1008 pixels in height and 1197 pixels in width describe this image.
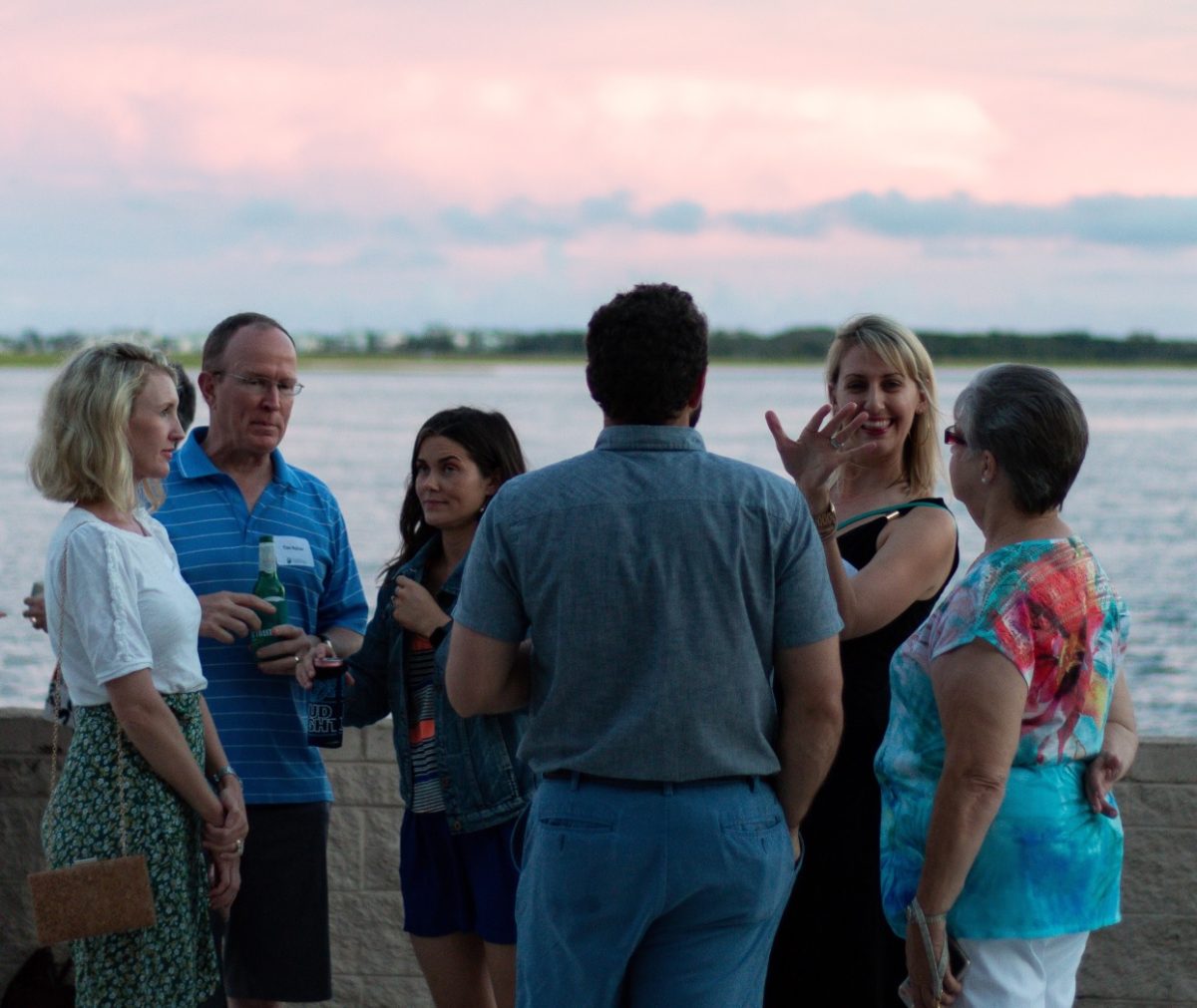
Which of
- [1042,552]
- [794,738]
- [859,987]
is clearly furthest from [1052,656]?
[859,987]

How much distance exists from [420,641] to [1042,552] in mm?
1506

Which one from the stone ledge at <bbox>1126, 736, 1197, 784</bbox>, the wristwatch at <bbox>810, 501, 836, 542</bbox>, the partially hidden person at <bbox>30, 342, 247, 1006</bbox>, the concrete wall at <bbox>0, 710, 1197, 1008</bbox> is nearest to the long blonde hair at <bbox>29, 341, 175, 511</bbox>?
the partially hidden person at <bbox>30, 342, 247, 1006</bbox>

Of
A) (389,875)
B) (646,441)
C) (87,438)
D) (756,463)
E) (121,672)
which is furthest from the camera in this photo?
(756,463)

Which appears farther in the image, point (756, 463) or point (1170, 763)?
point (756, 463)

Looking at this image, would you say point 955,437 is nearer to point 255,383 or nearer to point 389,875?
point 255,383

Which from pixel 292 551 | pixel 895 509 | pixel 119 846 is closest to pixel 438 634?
pixel 292 551

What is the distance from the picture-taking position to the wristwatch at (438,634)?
10.8 feet

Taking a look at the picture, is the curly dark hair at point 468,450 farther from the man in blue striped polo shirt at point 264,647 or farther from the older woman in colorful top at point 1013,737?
the older woman in colorful top at point 1013,737

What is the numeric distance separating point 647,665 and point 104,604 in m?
1.23

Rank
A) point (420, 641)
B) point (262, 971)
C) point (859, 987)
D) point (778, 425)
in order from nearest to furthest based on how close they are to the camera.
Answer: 1. point (778, 425)
2. point (859, 987)
3. point (420, 641)
4. point (262, 971)

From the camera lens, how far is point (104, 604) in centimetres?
295

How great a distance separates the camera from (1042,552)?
8.01 feet

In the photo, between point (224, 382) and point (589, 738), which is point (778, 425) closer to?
point (589, 738)

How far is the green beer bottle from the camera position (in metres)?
3.45
